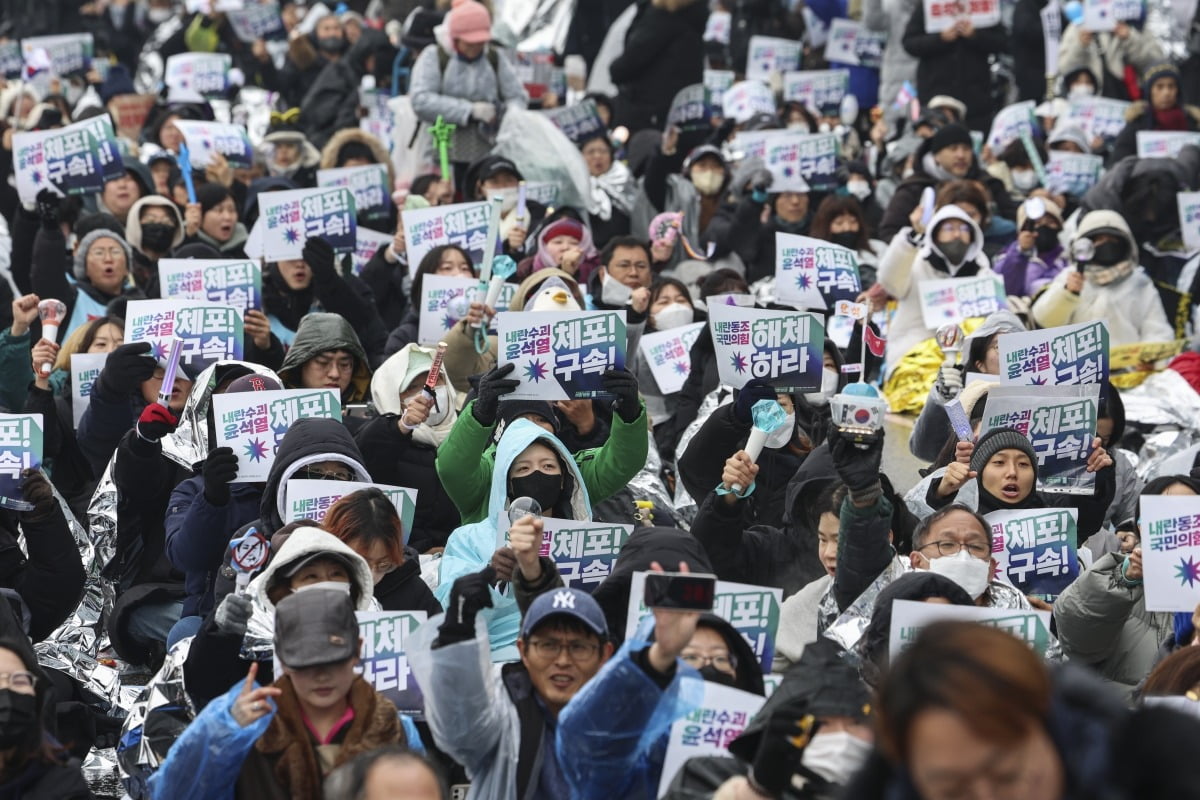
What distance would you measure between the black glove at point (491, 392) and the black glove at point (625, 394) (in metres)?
0.36

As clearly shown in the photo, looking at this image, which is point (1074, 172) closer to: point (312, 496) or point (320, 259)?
point (320, 259)

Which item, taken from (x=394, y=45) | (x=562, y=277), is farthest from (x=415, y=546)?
(x=394, y=45)

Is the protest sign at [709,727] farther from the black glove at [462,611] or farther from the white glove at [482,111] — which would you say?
the white glove at [482,111]

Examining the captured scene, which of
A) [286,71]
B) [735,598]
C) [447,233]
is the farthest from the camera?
[286,71]

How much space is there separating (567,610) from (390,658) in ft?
2.89

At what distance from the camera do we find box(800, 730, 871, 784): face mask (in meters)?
4.23

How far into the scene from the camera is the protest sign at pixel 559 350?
7.83 metres

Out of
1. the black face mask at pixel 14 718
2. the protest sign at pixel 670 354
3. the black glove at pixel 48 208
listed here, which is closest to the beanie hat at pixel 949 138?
the protest sign at pixel 670 354

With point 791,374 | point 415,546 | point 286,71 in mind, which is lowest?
point 415,546

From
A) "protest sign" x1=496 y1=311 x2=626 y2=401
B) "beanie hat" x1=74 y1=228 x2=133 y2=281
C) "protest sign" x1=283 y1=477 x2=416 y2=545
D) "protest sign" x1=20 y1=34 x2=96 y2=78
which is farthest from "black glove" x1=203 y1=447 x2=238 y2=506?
"protest sign" x1=20 y1=34 x2=96 y2=78

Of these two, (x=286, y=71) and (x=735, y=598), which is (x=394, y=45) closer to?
(x=286, y=71)

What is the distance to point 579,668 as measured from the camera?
17.7 ft

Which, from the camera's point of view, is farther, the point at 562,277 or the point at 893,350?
the point at 893,350

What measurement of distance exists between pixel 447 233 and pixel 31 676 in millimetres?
6260
